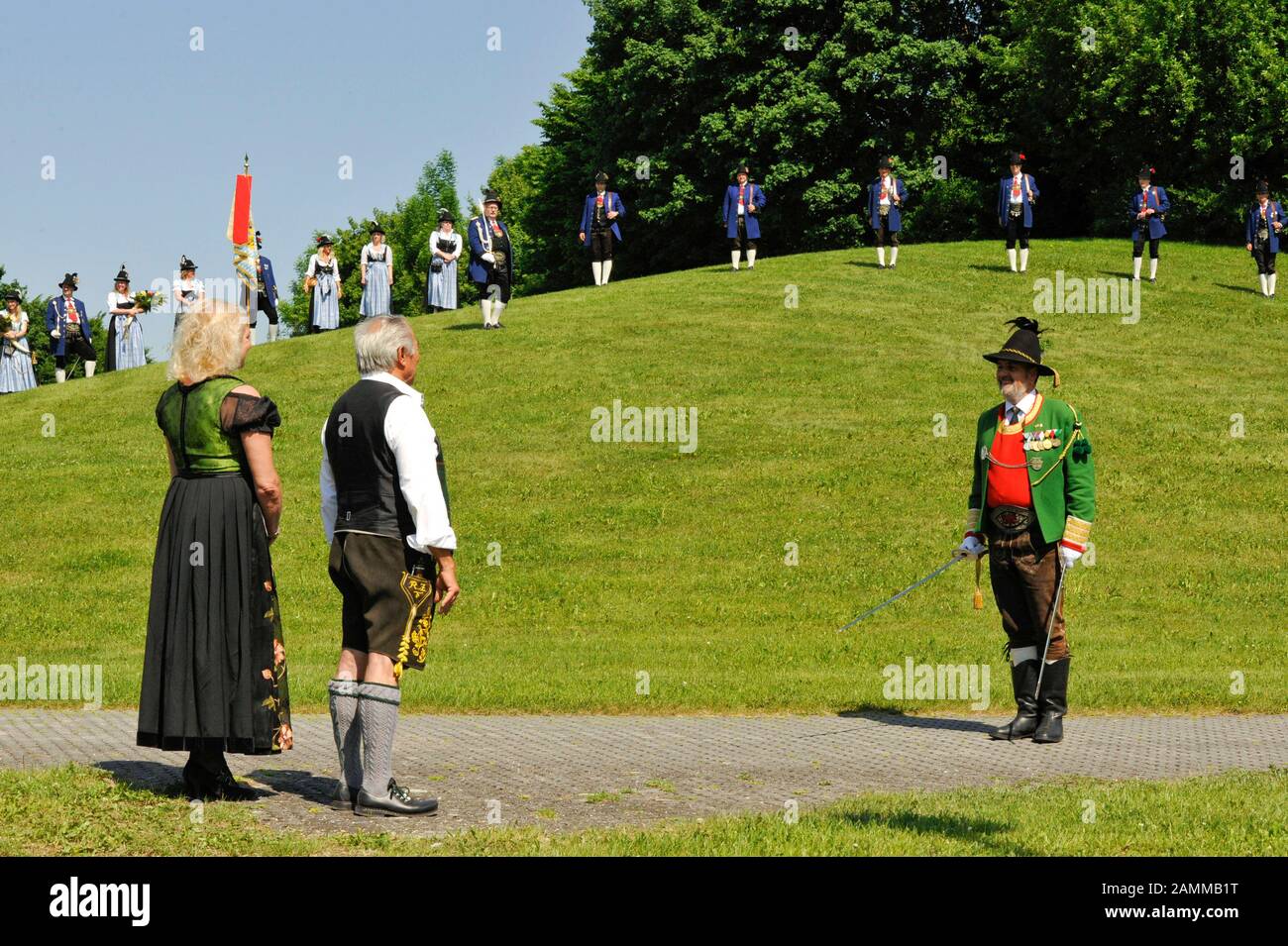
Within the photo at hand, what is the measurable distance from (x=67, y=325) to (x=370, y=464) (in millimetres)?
28769

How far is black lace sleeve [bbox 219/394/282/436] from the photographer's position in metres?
6.45

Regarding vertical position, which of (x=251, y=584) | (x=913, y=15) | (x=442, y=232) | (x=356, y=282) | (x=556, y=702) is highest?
(x=913, y=15)

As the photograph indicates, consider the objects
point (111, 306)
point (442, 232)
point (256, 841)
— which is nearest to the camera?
point (256, 841)

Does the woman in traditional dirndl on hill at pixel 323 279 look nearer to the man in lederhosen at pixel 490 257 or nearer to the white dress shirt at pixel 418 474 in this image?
the man in lederhosen at pixel 490 257

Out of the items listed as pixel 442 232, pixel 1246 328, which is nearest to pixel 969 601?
pixel 1246 328

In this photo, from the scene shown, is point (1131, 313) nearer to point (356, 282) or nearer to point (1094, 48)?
point (1094, 48)

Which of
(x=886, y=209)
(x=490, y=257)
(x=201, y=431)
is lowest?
(x=201, y=431)

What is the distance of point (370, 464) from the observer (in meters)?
6.42

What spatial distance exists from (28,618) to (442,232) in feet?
54.8

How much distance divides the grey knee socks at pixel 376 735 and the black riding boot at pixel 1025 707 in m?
4.38

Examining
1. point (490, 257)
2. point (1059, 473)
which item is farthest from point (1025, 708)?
point (490, 257)

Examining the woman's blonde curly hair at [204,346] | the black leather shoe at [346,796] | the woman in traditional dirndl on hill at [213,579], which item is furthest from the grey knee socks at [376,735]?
the woman's blonde curly hair at [204,346]

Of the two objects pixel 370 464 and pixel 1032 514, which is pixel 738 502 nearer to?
pixel 1032 514
